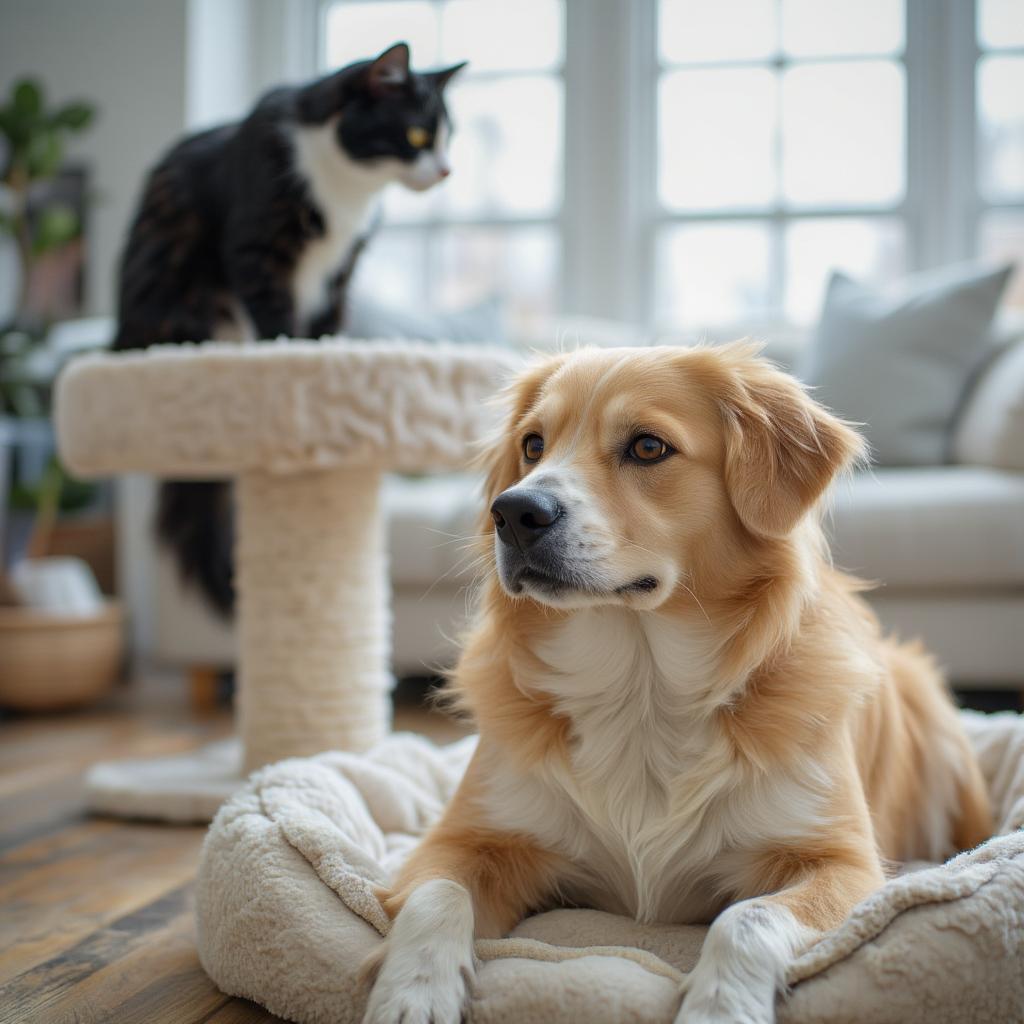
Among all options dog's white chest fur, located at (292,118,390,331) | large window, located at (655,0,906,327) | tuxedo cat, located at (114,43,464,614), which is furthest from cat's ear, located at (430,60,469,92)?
large window, located at (655,0,906,327)

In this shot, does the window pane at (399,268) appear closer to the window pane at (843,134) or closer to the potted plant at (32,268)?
the potted plant at (32,268)

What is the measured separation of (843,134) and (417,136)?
2.85m

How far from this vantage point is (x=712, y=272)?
4.84 m

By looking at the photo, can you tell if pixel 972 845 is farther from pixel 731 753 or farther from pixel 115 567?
pixel 115 567

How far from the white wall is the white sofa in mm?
1914

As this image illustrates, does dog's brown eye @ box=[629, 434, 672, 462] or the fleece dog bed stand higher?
dog's brown eye @ box=[629, 434, 672, 462]

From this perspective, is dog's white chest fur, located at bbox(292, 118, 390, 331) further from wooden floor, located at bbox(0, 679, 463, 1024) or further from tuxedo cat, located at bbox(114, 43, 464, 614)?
wooden floor, located at bbox(0, 679, 463, 1024)

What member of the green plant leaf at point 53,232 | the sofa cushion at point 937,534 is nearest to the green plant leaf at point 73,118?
the green plant leaf at point 53,232

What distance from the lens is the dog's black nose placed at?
1.28m

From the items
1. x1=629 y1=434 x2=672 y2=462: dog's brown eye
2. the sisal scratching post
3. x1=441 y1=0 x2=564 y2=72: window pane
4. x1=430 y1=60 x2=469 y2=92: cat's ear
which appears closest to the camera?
x1=629 y1=434 x2=672 y2=462: dog's brown eye

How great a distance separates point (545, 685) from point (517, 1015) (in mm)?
437

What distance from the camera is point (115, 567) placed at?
4.50 m

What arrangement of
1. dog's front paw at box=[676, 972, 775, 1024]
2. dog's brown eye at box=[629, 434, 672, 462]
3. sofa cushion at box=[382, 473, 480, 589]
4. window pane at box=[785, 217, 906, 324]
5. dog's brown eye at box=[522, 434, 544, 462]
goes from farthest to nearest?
1. window pane at box=[785, 217, 906, 324]
2. sofa cushion at box=[382, 473, 480, 589]
3. dog's brown eye at box=[522, 434, 544, 462]
4. dog's brown eye at box=[629, 434, 672, 462]
5. dog's front paw at box=[676, 972, 775, 1024]

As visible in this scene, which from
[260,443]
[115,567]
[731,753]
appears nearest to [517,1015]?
[731,753]
